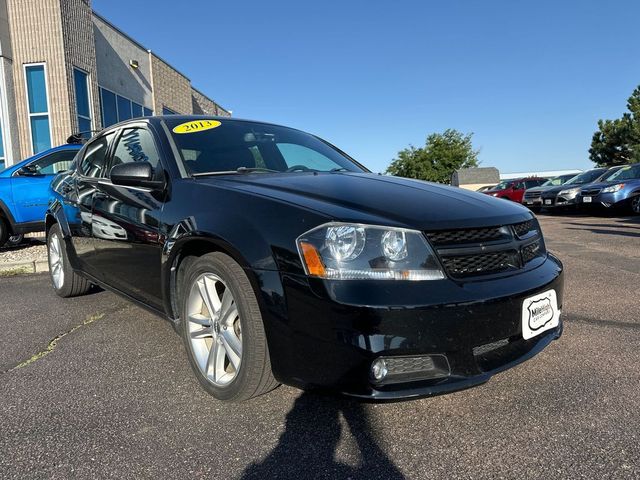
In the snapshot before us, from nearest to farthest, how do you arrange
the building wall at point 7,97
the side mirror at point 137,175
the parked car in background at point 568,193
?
the side mirror at point 137,175
the building wall at point 7,97
the parked car in background at point 568,193

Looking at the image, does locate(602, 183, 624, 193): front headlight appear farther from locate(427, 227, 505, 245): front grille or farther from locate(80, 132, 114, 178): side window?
locate(80, 132, 114, 178): side window

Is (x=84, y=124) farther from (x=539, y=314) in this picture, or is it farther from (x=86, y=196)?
(x=539, y=314)

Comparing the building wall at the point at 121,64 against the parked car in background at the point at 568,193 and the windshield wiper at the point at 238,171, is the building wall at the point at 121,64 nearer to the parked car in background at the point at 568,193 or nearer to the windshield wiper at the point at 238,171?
the windshield wiper at the point at 238,171

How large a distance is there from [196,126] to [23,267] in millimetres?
4550

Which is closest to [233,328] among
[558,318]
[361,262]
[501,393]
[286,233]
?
[286,233]

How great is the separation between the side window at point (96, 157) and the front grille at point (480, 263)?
2.85 metres

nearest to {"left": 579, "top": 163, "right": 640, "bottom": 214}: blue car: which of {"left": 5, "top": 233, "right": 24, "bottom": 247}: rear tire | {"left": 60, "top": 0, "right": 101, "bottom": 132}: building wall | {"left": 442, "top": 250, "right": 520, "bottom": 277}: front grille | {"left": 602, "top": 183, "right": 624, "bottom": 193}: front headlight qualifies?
{"left": 602, "top": 183, "right": 624, "bottom": 193}: front headlight

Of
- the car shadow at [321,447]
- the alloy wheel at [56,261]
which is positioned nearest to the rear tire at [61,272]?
the alloy wheel at [56,261]

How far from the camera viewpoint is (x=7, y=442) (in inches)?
80.7

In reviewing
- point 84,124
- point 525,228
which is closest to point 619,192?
point 525,228

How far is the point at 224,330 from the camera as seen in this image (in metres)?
2.34

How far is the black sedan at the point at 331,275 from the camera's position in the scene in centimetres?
183

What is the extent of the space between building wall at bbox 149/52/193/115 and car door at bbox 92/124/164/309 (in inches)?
605

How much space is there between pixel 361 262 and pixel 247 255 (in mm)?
524
